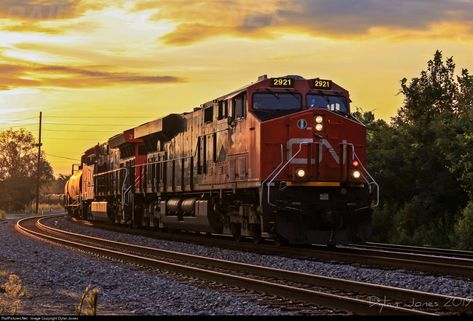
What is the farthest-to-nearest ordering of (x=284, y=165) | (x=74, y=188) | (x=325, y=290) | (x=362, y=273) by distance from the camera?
(x=74, y=188) → (x=284, y=165) → (x=362, y=273) → (x=325, y=290)

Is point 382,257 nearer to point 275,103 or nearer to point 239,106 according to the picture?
point 275,103

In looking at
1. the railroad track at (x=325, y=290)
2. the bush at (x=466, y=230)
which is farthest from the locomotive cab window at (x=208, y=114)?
the bush at (x=466, y=230)

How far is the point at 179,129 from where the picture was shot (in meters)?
25.2

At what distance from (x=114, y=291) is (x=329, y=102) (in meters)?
9.16

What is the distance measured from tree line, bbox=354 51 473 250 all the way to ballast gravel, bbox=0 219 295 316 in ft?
36.7

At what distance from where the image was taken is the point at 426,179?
978 inches

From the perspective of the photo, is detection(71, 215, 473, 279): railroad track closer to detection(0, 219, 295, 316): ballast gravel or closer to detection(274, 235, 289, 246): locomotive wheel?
detection(274, 235, 289, 246): locomotive wheel

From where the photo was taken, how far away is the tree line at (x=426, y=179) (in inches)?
888

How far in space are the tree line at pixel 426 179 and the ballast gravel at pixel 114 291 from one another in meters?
11.2

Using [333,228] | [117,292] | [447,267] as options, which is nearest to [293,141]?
[333,228]

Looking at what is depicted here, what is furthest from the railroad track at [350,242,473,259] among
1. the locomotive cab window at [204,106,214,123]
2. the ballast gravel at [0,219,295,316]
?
the ballast gravel at [0,219,295,316]

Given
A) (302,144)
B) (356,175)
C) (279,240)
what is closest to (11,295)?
(302,144)

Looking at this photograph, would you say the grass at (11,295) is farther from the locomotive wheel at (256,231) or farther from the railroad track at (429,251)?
the railroad track at (429,251)

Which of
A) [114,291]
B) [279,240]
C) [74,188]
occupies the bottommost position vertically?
[114,291]
